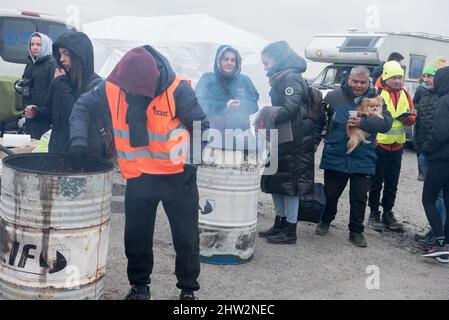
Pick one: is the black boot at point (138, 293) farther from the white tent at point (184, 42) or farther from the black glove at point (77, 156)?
the white tent at point (184, 42)

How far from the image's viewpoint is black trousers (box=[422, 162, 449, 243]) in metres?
5.16

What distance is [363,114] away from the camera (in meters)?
5.27

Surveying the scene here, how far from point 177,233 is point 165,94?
35.6 inches

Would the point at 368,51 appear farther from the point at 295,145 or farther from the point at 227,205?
the point at 227,205

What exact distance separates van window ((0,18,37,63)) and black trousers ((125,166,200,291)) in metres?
5.95

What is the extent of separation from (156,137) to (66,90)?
3.52 feet

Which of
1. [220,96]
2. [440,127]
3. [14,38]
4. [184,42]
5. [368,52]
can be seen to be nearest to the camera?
[440,127]

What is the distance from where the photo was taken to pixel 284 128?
16.6 ft

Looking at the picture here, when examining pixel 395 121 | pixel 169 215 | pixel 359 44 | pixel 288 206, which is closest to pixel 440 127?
pixel 395 121

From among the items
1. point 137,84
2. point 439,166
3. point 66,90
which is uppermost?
point 137,84

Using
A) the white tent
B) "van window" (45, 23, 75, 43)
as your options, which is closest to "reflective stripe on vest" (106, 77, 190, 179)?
"van window" (45, 23, 75, 43)

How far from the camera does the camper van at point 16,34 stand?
27.6 ft

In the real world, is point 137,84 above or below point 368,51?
below

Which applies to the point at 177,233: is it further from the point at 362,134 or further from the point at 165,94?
the point at 362,134
